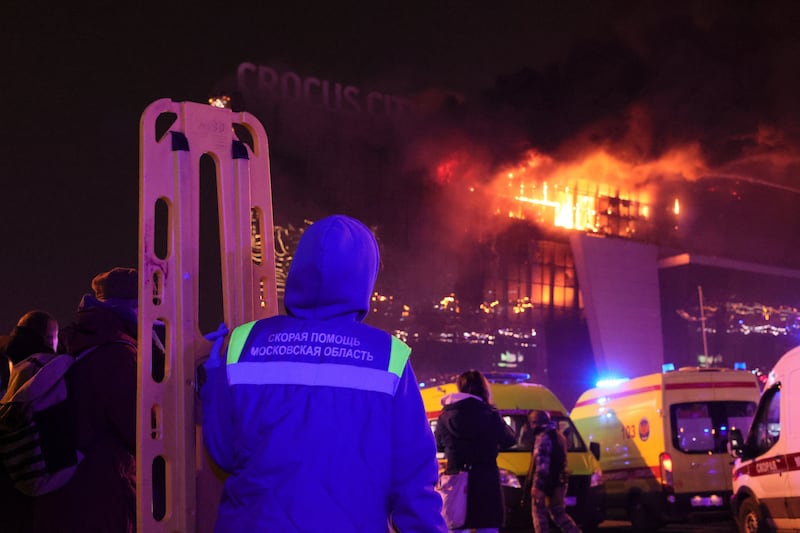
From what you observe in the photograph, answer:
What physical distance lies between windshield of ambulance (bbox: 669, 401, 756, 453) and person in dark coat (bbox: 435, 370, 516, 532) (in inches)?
264

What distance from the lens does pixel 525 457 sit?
39.8ft

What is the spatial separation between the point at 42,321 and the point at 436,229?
36452 millimetres

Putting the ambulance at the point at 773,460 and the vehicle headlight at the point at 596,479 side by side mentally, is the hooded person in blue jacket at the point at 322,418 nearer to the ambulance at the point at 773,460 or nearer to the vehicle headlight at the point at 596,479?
the ambulance at the point at 773,460

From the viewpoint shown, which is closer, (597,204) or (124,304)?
(124,304)

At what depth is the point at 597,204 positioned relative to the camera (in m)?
45.5

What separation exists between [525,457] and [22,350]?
884 cm

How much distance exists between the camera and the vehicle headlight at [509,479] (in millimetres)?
11578

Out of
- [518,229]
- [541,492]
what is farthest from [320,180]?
[541,492]

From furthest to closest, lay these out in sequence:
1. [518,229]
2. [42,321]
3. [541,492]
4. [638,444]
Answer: [518,229] < [638,444] < [541,492] < [42,321]

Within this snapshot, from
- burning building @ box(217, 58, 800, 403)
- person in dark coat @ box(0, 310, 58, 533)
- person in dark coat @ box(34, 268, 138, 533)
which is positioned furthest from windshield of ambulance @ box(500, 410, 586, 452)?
burning building @ box(217, 58, 800, 403)

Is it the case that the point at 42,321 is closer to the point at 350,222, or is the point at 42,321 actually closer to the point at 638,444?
the point at 350,222

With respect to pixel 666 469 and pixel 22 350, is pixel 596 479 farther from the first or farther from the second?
pixel 22 350

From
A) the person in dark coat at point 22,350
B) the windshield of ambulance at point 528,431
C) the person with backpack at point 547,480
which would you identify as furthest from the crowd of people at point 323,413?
the windshield of ambulance at point 528,431

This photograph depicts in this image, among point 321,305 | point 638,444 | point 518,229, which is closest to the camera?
point 321,305
